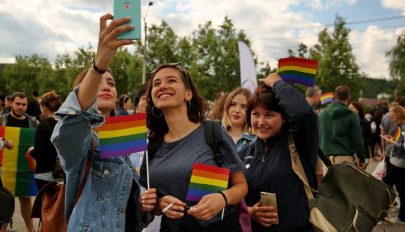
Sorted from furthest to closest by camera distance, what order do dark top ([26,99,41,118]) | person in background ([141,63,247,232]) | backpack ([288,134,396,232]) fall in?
dark top ([26,99,41,118]), backpack ([288,134,396,232]), person in background ([141,63,247,232])

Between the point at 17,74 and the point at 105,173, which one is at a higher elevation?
the point at 17,74

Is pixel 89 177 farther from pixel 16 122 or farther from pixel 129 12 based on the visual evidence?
pixel 16 122

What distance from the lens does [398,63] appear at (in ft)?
97.2

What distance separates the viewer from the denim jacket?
6.41 ft

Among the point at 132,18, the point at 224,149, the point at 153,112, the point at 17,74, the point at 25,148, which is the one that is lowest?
the point at 25,148

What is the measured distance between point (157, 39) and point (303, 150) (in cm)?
2723

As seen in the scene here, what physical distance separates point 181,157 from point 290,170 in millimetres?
708

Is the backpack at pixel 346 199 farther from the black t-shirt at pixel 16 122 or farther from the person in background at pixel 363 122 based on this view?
the person in background at pixel 363 122

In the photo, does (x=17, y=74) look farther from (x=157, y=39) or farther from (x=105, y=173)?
(x=105, y=173)

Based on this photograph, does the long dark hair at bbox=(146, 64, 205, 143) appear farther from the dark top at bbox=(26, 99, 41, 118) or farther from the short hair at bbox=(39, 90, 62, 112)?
the dark top at bbox=(26, 99, 41, 118)

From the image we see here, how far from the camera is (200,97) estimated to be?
2639 millimetres

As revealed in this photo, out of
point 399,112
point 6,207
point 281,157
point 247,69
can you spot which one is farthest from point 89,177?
point 399,112

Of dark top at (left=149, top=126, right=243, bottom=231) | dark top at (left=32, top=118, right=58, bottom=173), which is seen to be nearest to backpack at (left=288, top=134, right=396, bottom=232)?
dark top at (left=149, top=126, right=243, bottom=231)

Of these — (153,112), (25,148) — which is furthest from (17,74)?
(153,112)
